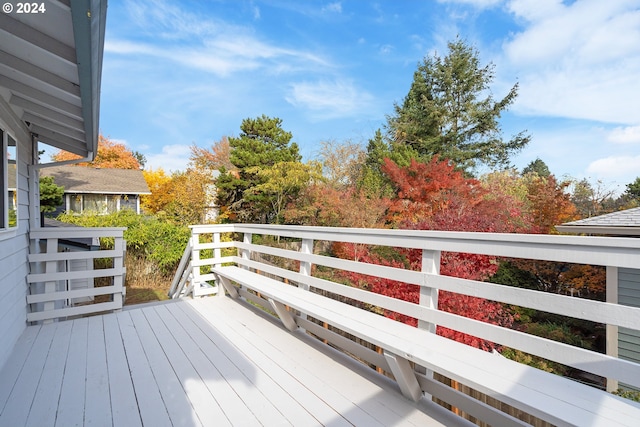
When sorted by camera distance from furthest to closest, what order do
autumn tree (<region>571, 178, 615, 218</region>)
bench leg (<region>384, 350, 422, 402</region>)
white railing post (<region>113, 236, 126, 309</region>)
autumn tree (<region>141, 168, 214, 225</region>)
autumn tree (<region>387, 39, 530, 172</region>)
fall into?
autumn tree (<region>387, 39, 530, 172</region>) < autumn tree (<region>141, 168, 214, 225</region>) < autumn tree (<region>571, 178, 615, 218</region>) < white railing post (<region>113, 236, 126, 309</region>) < bench leg (<region>384, 350, 422, 402</region>)

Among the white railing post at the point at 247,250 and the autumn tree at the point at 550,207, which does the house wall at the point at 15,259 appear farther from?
the autumn tree at the point at 550,207

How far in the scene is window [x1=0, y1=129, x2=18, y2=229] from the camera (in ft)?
9.24

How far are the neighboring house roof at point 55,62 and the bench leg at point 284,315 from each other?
2075 millimetres

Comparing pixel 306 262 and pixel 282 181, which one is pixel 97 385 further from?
pixel 282 181

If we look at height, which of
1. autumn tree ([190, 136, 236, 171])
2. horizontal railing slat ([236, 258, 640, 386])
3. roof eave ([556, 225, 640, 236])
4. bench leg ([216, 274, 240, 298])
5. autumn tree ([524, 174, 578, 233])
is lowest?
bench leg ([216, 274, 240, 298])

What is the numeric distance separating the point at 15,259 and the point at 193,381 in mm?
2231

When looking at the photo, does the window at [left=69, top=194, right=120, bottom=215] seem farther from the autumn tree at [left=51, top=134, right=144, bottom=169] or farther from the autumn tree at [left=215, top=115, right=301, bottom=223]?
the autumn tree at [left=215, top=115, right=301, bottom=223]

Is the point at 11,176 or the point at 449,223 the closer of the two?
the point at 11,176

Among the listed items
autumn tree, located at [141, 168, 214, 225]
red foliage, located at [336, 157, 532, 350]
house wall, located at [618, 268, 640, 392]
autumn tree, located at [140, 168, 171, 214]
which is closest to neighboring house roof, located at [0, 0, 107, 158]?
red foliage, located at [336, 157, 532, 350]

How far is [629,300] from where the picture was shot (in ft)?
16.6

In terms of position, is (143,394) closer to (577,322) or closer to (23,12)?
(23,12)

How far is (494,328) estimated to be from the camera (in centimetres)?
161

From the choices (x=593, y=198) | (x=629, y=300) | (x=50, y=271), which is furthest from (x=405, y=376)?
(x=593, y=198)

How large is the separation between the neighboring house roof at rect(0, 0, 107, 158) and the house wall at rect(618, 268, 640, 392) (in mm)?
6866
